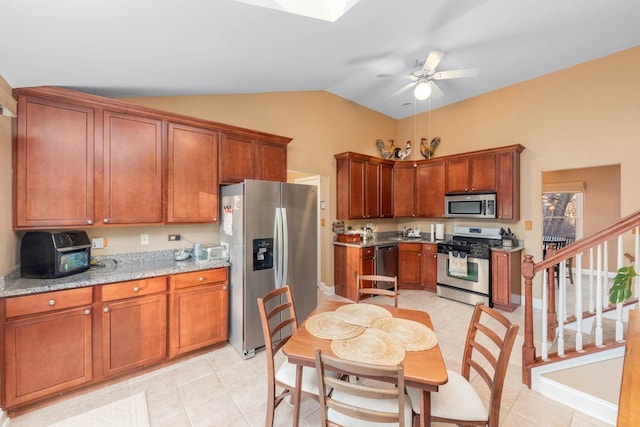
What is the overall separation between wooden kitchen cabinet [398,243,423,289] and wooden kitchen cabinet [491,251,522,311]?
117cm

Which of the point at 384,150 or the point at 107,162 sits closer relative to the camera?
the point at 107,162

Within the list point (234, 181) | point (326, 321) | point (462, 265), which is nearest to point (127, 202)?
point (234, 181)

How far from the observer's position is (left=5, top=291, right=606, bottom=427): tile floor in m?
1.92

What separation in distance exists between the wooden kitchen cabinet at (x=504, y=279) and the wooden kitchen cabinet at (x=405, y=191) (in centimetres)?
170

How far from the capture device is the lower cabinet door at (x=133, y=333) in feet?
7.27

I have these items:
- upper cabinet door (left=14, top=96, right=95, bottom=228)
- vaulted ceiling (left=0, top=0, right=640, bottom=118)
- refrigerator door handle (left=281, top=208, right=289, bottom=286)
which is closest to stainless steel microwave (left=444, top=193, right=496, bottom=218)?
vaulted ceiling (left=0, top=0, right=640, bottom=118)

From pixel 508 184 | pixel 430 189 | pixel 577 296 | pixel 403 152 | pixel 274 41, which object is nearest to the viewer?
pixel 577 296

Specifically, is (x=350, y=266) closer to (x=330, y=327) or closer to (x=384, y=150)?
(x=384, y=150)

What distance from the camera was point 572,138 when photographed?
12.4 ft

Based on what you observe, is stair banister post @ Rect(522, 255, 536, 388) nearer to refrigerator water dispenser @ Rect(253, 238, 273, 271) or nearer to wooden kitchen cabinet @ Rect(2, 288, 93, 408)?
refrigerator water dispenser @ Rect(253, 238, 273, 271)

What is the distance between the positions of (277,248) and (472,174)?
11.8 ft

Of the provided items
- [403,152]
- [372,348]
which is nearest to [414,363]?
[372,348]

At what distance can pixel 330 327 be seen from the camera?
5.61 ft

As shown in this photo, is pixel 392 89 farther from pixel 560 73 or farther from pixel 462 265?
pixel 462 265
